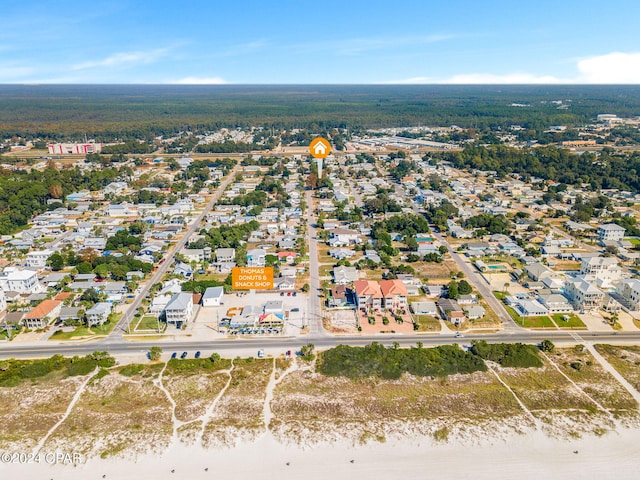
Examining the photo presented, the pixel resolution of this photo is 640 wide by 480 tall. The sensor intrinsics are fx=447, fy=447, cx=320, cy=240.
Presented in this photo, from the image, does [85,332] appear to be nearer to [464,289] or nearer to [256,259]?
[256,259]

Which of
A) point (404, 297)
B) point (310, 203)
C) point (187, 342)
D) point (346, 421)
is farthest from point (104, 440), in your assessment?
point (310, 203)

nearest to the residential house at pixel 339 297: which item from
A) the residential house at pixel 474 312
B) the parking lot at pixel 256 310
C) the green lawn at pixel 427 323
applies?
the parking lot at pixel 256 310

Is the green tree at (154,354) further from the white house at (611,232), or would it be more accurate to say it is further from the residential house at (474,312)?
the white house at (611,232)

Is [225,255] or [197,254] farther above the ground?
[225,255]

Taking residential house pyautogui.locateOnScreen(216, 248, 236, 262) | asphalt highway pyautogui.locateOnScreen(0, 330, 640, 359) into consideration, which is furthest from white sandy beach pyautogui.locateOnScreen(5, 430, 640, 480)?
residential house pyautogui.locateOnScreen(216, 248, 236, 262)

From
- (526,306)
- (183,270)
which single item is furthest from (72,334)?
(526,306)

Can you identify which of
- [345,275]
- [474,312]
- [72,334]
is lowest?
[72,334]
